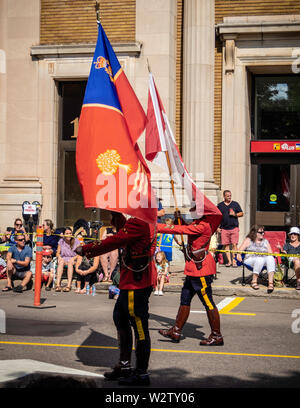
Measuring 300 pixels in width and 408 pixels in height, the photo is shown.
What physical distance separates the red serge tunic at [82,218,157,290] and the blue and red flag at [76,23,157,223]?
15 cm

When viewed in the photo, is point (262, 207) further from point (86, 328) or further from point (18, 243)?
point (86, 328)

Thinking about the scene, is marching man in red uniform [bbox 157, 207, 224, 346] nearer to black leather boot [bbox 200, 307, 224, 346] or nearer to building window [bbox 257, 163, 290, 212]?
black leather boot [bbox 200, 307, 224, 346]

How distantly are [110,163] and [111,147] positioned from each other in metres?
0.20

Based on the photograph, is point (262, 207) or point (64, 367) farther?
point (262, 207)

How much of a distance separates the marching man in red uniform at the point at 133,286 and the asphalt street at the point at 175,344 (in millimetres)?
216

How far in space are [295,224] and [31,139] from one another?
803 centimetres

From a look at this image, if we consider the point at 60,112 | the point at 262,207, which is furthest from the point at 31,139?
the point at 262,207

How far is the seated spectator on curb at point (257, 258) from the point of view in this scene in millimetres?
12982

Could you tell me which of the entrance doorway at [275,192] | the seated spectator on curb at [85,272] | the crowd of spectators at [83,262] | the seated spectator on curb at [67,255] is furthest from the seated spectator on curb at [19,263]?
the entrance doorway at [275,192]

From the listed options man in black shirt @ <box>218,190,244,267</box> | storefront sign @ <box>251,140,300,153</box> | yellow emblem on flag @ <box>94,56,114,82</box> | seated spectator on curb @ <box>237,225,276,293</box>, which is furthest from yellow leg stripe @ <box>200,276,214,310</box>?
storefront sign @ <box>251,140,300,153</box>

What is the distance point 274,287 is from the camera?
43.3 ft
